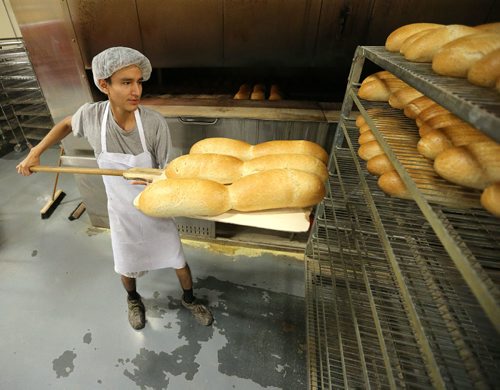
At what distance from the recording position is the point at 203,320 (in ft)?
5.66

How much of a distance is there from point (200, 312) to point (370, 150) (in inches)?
60.4

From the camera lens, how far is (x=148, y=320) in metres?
1.75

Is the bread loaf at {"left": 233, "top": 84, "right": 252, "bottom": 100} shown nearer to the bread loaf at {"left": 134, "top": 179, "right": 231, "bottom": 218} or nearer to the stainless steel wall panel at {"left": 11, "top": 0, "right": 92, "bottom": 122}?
the stainless steel wall panel at {"left": 11, "top": 0, "right": 92, "bottom": 122}

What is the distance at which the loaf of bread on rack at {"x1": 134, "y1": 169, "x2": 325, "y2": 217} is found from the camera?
34.6 inches

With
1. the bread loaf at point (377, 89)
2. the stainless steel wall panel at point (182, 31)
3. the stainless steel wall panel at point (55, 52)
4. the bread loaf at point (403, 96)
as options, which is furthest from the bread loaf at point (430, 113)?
the stainless steel wall panel at point (55, 52)

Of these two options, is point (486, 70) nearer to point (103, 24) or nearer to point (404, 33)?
point (404, 33)

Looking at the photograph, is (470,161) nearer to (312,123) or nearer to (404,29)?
(404,29)

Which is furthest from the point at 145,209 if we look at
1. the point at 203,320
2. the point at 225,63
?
the point at 225,63

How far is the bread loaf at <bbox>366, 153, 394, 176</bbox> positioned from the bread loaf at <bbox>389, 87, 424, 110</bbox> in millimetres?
303

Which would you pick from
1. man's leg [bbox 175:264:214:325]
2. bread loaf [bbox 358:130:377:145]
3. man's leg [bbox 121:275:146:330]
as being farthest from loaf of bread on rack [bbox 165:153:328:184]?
man's leg [bbox 121:275:146:330]

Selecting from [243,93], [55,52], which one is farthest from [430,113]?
[55,52]

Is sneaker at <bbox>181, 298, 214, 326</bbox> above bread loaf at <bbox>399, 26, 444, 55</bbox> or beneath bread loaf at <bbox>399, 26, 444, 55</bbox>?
beneath

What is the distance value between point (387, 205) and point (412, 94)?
494 mm

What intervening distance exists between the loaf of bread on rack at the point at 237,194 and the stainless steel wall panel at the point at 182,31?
1.35 metres
